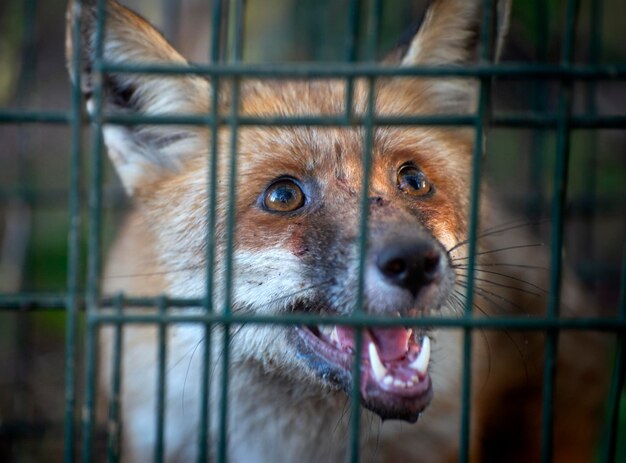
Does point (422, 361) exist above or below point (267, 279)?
below

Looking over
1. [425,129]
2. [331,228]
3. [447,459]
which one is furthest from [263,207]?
[447,459]

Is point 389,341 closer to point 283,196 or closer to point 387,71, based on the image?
point 283,196

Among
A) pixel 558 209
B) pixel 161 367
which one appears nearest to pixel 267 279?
pixel 161 367

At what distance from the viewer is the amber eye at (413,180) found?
2703mm

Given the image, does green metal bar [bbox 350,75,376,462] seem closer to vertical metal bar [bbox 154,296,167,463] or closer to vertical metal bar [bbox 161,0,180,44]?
vertical metal bar [bbox 154,296,167,463]

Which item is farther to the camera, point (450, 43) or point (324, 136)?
point (450, 43)

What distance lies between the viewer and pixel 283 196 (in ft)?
8.47

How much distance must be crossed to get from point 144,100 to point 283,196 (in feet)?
2.35

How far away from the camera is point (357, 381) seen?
1.79 m

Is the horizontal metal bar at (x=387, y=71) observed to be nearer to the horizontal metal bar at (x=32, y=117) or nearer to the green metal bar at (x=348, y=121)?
the green metal bar at (x=348, y=121)

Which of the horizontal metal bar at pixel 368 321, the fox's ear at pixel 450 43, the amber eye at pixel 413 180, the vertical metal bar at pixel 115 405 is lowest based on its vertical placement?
the vertical metal bar at pixel 115 405

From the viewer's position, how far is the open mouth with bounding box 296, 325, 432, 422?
215cm

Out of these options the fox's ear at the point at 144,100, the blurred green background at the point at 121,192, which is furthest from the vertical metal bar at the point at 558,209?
the blurred green background at the point at 121,192

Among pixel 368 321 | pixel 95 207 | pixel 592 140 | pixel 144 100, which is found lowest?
pixel 368 321
